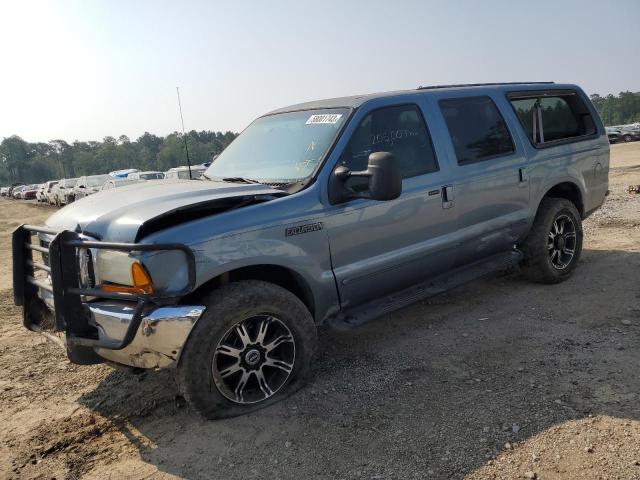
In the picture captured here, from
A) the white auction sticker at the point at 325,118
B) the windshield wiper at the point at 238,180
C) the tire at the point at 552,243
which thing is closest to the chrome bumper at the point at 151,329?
the windshield wiper at the point at 238,180

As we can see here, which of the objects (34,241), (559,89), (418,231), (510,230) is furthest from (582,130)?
(34,241)

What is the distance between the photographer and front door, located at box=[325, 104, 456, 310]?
367 cm

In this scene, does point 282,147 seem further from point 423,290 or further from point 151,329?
point 151,329

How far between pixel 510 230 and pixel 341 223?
80.0 inches

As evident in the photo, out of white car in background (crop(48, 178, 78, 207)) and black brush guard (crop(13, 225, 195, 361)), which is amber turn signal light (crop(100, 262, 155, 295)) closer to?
black brush guard (crop(13, 225, 195, 361))

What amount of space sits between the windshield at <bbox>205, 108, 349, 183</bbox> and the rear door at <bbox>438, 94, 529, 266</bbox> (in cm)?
113

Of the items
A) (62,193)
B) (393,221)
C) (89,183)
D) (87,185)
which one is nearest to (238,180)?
(393,221)

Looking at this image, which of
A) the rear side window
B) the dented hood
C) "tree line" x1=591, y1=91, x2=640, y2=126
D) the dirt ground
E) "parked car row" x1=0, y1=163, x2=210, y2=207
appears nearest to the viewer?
the dirt ground

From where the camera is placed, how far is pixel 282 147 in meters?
4.07

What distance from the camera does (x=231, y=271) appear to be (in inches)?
131

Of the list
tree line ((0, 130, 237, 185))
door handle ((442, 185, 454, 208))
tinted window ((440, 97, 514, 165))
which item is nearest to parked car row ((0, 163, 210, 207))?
tinted window ((440, 97, 514, 165))

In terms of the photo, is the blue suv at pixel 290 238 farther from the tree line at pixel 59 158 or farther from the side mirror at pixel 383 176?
the tree line at pixel 59 158

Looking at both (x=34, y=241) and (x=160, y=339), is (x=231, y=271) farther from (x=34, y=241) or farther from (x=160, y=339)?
(x=34, y=241)

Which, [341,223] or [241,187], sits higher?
[241,187]
